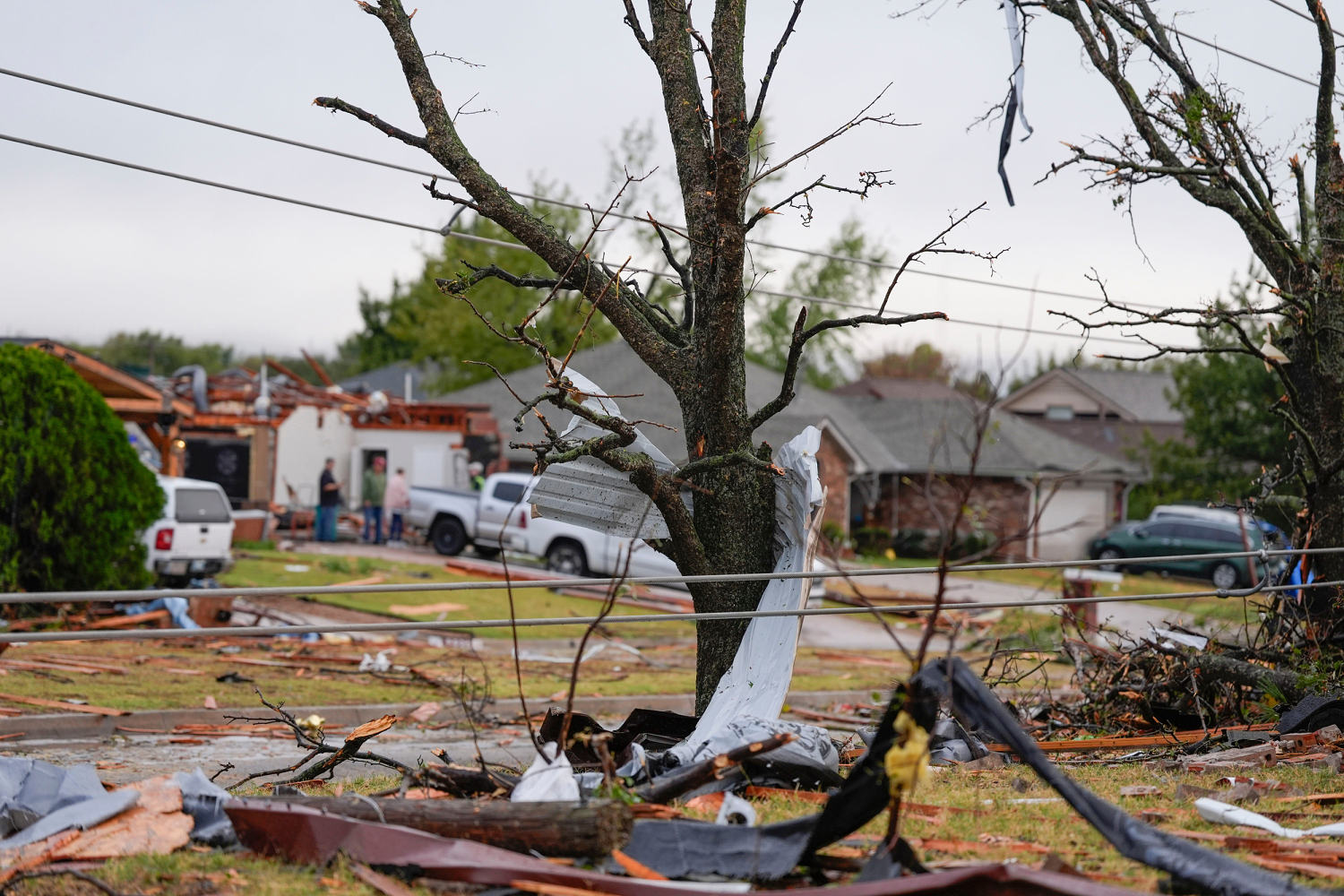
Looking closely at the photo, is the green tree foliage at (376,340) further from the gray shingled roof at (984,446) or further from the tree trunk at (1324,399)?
the tree trunk at (1324,399)

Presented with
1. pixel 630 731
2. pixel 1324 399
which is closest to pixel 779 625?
pixel 630 731

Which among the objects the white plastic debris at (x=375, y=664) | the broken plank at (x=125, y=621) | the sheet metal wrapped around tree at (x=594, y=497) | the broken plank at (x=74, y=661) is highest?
the sheet metal wrapped around tree at (x=594, y=497)

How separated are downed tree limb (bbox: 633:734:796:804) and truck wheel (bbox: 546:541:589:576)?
59.5 feet

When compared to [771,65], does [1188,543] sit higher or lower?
lower

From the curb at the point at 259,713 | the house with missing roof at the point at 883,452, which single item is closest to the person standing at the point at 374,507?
the house with missing roof at the point at 883,452

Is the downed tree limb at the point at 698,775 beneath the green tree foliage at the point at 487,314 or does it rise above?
beneath

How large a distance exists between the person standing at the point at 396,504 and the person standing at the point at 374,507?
0.26 meters

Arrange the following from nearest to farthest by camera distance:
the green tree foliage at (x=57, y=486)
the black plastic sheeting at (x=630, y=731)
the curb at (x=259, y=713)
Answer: the black plastic sheeting at (x=630, y=731) < the curb at (x=259, y=713) < the green tree foliage at (x=57, y=486)

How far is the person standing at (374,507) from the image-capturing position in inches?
1109

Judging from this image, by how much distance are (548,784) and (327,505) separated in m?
23.6

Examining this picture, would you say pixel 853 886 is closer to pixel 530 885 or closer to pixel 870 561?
pixel 530 885

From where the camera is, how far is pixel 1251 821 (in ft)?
16.5

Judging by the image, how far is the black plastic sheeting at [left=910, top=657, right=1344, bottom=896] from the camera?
3.91 meters

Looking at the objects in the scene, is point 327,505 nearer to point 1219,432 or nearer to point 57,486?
point 57,486
